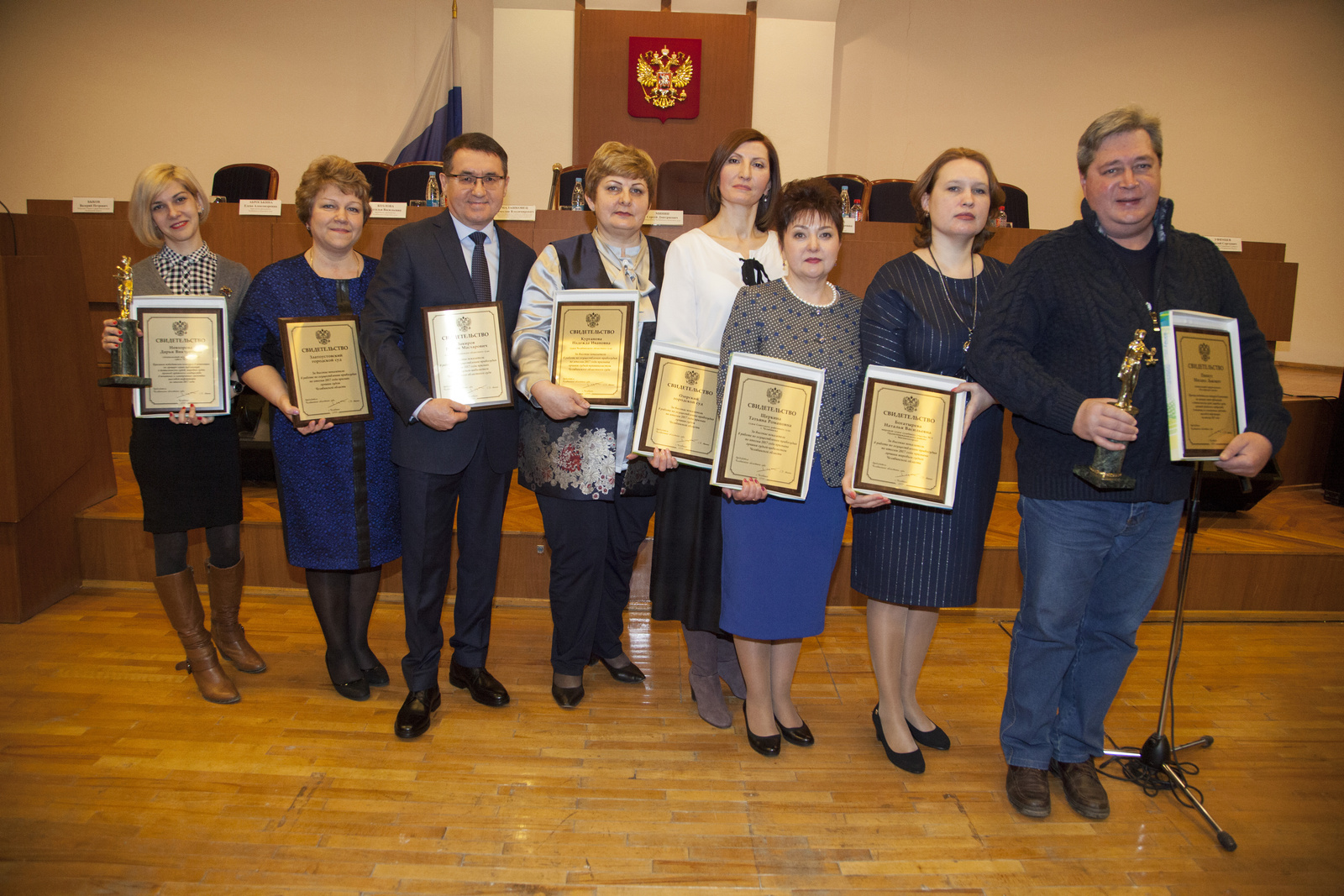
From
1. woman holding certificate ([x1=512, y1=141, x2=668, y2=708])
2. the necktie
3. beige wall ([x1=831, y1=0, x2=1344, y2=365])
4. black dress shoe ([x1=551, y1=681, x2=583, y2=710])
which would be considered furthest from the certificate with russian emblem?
beige wall ([x1=831, y1=0, x2=1344, y2=365])

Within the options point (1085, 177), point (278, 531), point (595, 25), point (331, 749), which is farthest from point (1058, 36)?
point (331, 749)

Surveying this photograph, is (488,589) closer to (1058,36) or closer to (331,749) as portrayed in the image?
(331,749)

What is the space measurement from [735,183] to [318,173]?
1219 millimetres

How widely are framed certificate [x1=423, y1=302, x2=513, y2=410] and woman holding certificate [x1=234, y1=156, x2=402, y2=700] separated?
0.33 meters

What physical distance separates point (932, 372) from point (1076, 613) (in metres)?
0.73

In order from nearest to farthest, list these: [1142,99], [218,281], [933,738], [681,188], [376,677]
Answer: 1. [933,738]
2. [218,281]
3. [376,677]
4. [681,188]
5. [1142,99]

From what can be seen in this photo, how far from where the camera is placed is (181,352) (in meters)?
2.31

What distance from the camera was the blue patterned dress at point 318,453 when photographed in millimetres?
2330

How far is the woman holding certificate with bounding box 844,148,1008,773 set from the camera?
1998 mm

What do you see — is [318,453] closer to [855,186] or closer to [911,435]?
[911,435]

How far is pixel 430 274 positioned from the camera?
2.21 metres

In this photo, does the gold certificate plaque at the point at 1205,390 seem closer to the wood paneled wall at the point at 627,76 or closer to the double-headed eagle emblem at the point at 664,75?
the wood paneled wall at the point at 627,76

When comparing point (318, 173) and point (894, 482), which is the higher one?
point (318, 173)

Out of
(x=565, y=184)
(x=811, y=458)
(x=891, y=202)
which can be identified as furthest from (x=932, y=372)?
(x=565, y=184)
